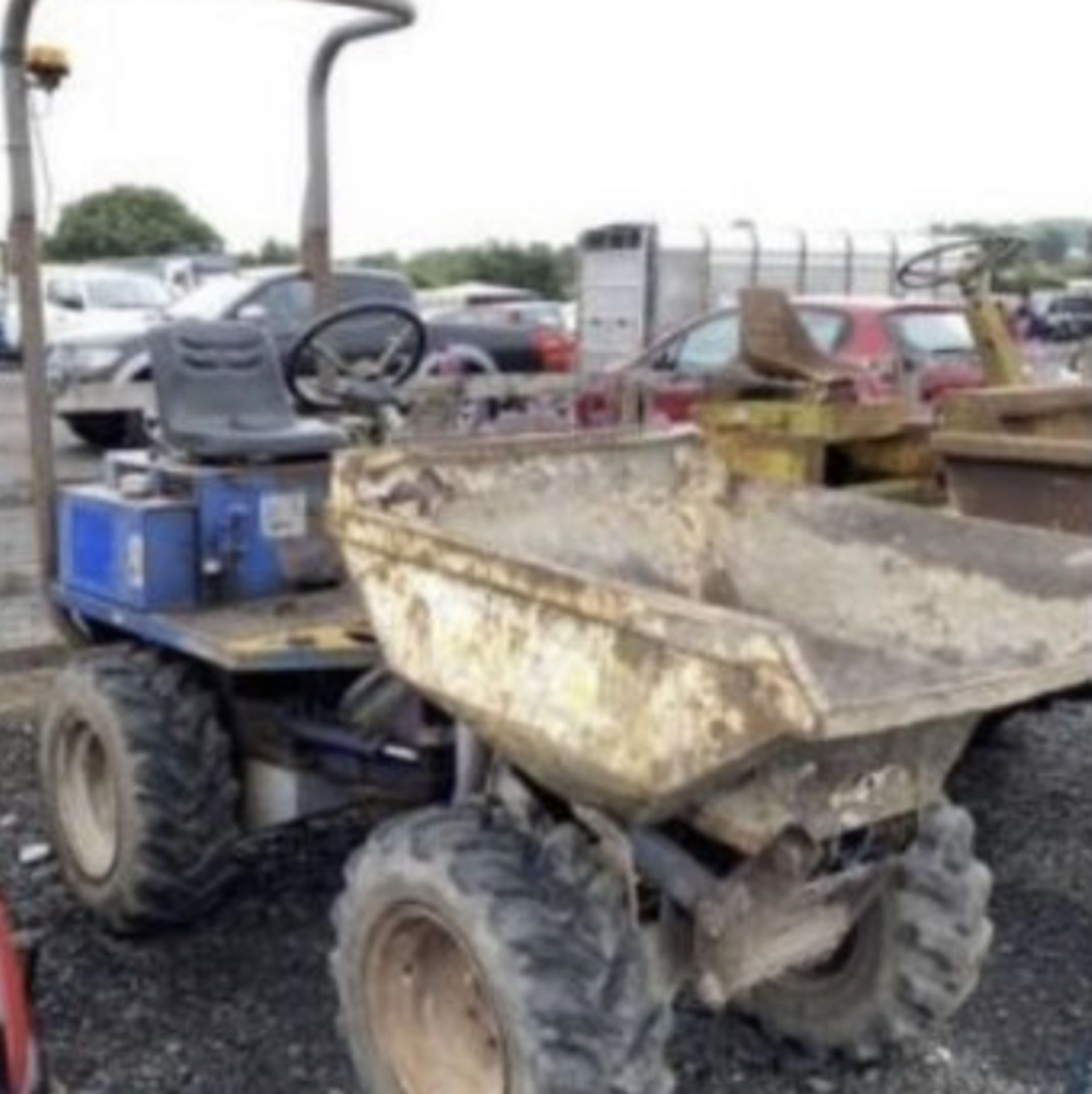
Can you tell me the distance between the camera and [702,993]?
11.1 ft

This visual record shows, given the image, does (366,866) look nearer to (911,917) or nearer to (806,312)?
(911,917)

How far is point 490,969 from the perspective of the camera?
318 cm

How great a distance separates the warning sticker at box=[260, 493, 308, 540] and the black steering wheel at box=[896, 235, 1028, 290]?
161 inches

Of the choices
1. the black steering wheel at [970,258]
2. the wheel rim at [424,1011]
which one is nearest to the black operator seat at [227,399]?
the wheel rim at [424,1011]

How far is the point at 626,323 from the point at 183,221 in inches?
1125

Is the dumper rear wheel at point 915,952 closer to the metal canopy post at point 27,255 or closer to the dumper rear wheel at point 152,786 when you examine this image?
the dumper rear wheel at point 152,786

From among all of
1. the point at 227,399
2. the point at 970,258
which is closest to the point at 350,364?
the point at 227,399

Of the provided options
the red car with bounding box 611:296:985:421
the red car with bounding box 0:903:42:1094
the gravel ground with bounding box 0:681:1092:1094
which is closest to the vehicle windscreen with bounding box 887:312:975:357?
the red car with bounding box 611:296:985:421

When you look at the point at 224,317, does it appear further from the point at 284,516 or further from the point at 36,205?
the point at 284,516

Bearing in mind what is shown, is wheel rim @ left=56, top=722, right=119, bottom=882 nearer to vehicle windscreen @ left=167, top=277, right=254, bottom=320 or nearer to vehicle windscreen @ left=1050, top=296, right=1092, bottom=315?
vehicle windscreen @ left=167, top=277, right=254, bottom=320

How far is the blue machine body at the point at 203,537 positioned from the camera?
14.6ft

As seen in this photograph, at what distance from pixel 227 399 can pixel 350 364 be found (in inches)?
21.7

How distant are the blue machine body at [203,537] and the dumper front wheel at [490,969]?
3.81ft

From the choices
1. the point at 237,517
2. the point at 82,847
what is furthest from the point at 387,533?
the point at 82,847
